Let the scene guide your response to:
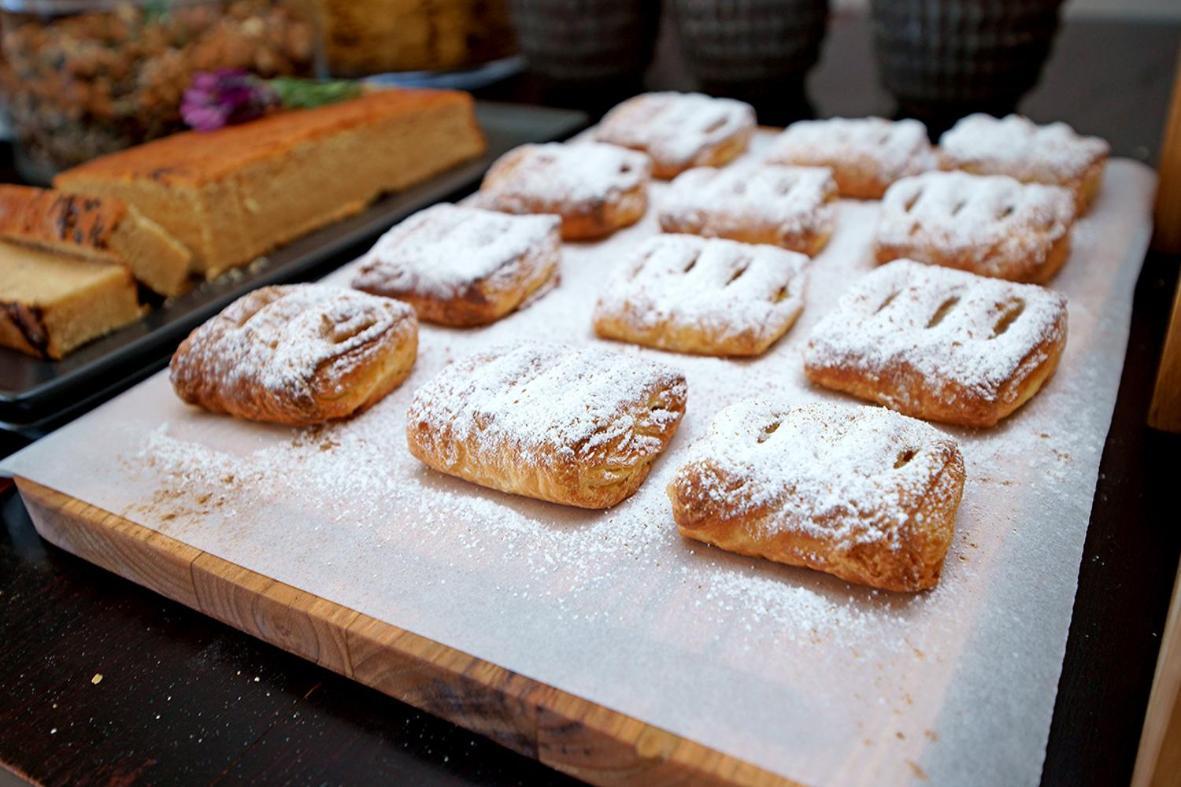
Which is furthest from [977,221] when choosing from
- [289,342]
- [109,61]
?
Answer: [109,61]

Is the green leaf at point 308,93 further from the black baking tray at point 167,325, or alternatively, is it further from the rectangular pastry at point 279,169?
the black baking tray at point 167,325

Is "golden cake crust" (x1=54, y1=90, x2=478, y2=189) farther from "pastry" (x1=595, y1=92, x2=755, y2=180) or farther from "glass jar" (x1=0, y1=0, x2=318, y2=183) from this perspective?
"pastry" (x1=595, y1=92, x2=755, y2=180)

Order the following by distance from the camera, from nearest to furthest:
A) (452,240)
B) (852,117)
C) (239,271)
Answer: (452,240)
(239,271)
(852,117)

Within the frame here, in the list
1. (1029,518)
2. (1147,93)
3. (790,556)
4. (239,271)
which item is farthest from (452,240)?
(1147,93)

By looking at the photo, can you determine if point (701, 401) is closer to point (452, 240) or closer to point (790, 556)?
point (790, 556)

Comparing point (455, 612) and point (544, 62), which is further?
point (544, 62)

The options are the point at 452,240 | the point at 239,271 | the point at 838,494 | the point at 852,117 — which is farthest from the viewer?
the point at 852,117

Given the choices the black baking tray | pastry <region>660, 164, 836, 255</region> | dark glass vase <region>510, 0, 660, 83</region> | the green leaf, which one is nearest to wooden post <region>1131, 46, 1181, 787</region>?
pastry <region>660, 164, 836, 255</region>

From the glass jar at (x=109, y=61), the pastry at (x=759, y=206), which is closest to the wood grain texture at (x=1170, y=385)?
the pastry at (x=759, y=206)
